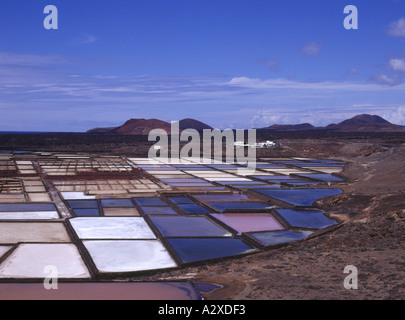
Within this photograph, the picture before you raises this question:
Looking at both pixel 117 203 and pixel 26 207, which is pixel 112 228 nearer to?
pixel 117 203

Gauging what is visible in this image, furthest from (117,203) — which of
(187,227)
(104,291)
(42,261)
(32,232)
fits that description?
(104,291)

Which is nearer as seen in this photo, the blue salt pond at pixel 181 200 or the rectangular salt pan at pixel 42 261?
the rectangular salt pan at pixel 42 261

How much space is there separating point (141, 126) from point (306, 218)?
7118 cm

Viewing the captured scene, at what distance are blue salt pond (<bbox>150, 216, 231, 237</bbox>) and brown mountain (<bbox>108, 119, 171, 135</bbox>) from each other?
66.9 meters

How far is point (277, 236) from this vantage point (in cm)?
812

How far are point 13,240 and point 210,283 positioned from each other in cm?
382

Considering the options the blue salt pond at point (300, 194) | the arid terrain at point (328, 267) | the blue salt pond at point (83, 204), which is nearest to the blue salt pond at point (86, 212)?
the blue salt pond at point (83, 204)

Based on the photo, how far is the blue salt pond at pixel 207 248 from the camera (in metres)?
6.84

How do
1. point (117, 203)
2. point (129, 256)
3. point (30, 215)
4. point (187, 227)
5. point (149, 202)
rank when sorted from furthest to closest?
point (149, 202), point (117, 203), point (30, 215), point (187, 227), point (129, 256)

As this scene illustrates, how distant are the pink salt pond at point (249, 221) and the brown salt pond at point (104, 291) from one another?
3365 millimetres

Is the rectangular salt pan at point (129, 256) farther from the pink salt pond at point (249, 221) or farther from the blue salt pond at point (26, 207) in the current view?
the blue salt pond at point (26, 207)

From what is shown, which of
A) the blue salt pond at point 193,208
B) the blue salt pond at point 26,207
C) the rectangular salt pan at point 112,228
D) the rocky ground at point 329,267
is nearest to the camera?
the rocky ground at point 329,267

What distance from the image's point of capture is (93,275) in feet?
19.1

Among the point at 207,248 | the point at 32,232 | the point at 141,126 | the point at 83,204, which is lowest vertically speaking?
the point at 207,248
